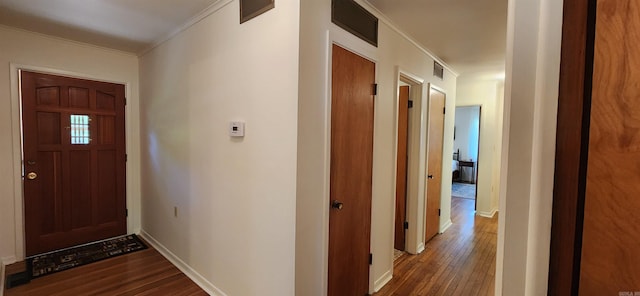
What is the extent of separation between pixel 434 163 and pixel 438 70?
1244mm

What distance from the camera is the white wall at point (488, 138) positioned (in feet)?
15.2

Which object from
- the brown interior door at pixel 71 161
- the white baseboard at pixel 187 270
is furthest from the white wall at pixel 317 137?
the brown interior door at pixel 71 161

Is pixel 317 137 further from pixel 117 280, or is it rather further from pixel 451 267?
pixel 117 280

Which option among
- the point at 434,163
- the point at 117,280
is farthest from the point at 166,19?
the point at 434,163

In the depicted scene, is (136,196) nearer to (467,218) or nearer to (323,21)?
(323,21)

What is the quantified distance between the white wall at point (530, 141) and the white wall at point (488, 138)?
15.4 feet

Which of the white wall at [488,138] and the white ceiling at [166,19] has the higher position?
the white ceiling at [166,19]

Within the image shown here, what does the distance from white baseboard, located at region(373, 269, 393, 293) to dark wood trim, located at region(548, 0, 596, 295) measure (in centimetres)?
217

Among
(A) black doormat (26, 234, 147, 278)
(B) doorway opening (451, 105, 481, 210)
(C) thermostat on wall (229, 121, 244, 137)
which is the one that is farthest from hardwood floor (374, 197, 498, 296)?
(B) doorway opening (451, 105, 481, 210)

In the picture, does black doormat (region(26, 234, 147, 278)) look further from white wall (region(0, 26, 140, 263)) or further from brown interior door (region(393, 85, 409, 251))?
brown interior door (region(393, 85, 409, 251))

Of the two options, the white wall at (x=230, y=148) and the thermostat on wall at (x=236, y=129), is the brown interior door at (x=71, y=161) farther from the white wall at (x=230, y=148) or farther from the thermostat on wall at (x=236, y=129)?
the thermostat on wall at (x=236, y=129)

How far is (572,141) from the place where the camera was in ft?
1.51

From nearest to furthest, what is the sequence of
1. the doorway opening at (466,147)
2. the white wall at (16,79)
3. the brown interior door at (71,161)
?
the white wall at (16,79) < the brown interior door at (71,161) < the doorway opening at (466,147)

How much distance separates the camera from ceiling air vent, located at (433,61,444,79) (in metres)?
3.41
